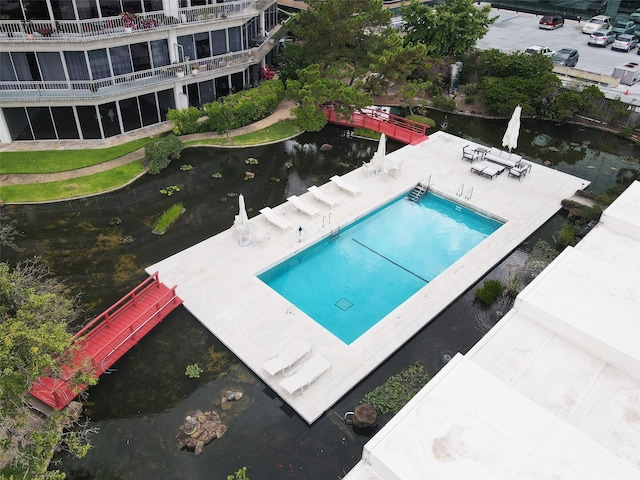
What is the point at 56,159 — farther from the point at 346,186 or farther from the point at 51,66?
the point at 346,186

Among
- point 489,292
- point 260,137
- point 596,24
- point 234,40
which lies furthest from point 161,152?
point 596,24

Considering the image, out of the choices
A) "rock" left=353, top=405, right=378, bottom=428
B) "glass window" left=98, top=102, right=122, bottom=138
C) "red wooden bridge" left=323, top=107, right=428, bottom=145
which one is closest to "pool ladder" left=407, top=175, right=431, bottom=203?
"red wooden bridge" left=323, top=107, right=428, bottom=145

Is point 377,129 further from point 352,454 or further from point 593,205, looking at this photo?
point 352,454

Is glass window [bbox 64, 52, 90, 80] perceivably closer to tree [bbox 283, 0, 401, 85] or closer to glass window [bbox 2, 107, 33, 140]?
glass window [bbox 2, 107, 33, 140]

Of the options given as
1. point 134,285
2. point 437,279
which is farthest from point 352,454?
point 134,285

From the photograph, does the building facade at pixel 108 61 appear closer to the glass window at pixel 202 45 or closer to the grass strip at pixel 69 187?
the glass window at pixel 202 45

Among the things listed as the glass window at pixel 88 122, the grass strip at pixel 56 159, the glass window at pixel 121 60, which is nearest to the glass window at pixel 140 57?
the glass window at pixel 121 60
